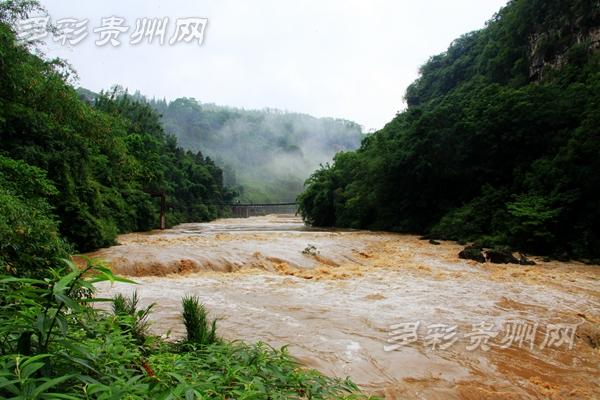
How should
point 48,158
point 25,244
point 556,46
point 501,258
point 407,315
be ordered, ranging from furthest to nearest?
point 556,46 → point 501,258 → point 48,158 → point 407,315 → point 25,244

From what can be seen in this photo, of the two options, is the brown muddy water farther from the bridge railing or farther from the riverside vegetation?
the bridge railing

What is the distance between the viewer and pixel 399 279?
380 inches

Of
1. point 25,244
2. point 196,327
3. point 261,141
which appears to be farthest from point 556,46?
point 261,141

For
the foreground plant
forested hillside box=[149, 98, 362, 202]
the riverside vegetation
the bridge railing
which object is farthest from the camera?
forested hillside box=[149, 98, 362, 202]

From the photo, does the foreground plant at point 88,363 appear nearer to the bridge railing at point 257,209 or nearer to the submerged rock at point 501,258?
the submerged rock at point 501,258

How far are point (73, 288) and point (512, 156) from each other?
2254cm

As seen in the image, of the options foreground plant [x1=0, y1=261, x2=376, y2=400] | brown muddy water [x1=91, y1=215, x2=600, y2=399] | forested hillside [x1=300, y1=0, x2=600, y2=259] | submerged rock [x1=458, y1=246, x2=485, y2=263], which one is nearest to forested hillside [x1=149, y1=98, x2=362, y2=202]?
forested hillside [x1=300, y1=0, x2=600, y2=259]

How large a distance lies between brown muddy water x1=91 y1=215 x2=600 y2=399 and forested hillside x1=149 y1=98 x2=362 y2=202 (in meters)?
96.9

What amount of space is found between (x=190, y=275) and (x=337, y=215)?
25579 millimetres

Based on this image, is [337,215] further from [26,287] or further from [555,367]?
[26,287]

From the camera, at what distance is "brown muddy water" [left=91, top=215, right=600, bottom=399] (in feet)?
13.8

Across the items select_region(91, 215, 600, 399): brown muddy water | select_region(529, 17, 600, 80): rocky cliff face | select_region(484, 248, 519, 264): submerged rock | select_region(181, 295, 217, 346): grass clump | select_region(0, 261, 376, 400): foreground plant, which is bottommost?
select_region(91, 215, 600, 399): brown muddy water

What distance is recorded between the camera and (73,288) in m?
1.49

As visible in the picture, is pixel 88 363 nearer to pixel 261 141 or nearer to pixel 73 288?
pixel 73 288
